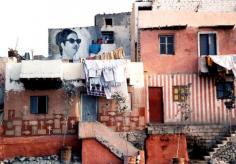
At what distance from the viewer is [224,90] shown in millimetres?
27156

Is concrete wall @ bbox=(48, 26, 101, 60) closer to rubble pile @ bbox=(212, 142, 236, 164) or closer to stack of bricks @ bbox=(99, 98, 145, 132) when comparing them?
stack of bricks @ bbox=(99, 98, 145, 132)

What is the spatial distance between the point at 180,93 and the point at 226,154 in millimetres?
4406

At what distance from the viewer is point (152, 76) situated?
27.2m

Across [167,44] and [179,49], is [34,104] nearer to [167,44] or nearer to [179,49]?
[167,44]

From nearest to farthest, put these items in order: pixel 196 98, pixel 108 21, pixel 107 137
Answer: pixel 107 137 < pixel 196 98 < pixel 108 21

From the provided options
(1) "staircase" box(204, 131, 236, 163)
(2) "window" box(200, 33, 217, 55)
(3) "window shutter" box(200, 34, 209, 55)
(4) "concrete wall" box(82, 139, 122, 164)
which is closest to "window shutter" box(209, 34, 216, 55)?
(2) "window" box(200, 33, 217, 55)

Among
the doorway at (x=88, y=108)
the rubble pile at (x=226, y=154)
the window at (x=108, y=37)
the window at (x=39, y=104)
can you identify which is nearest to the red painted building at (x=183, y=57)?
the rubble pile at (x=226, y=154)

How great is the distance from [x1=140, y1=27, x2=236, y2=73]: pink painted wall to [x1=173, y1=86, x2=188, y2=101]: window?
36.9 inches

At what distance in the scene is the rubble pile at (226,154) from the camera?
2383 centimetres

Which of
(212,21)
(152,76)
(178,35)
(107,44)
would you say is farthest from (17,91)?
(107,44)

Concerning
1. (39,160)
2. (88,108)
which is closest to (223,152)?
(88,108)

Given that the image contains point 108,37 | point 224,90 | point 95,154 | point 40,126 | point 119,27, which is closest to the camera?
point 95,154

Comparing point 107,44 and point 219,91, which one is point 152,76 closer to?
point 219,91

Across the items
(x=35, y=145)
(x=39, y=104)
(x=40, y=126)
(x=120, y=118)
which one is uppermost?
(x=39, y=104)
